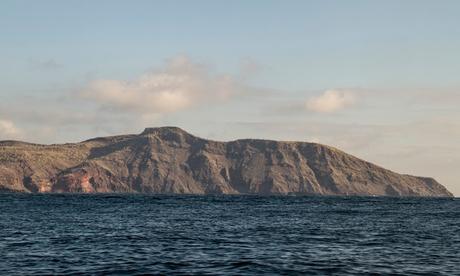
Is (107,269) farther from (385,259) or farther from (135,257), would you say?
(385,259)

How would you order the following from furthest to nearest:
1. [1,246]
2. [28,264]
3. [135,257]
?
[1,246] → [135,257] → [28,264]

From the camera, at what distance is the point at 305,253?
42.5 metres

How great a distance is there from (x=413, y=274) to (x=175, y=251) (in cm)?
1719

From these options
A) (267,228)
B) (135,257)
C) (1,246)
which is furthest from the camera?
(267,228)

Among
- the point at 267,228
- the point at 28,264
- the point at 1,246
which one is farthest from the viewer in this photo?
the point at 267,228

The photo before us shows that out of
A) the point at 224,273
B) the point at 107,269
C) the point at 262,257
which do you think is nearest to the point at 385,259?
the point at 262,257

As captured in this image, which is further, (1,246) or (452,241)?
(452,241)

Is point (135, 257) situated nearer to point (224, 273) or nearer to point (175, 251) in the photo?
point (175, 251)

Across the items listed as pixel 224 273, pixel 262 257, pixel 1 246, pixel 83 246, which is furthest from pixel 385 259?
pixel 1 246

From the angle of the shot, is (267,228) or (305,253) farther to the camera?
(267,228)

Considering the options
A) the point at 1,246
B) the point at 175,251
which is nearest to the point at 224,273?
the point at 175,251

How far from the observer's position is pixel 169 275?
108ft

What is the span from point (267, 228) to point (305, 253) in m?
22.7

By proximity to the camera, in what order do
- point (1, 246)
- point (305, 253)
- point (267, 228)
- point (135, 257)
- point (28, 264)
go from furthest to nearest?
1. point (267, 228)
2. point (1, 246)
3. point (305, 253)
4. point (135, 257)
5. point (28, 264)
